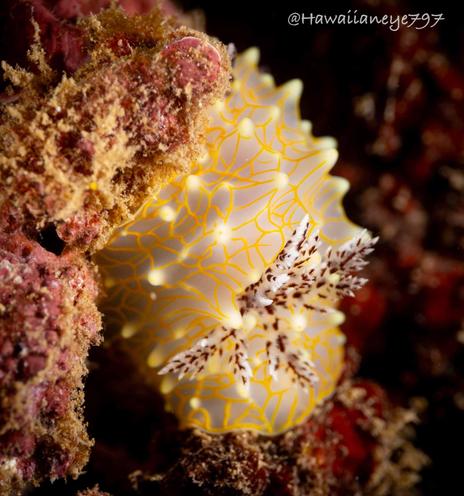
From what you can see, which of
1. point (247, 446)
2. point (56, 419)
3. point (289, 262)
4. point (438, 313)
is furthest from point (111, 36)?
point (438, 313)

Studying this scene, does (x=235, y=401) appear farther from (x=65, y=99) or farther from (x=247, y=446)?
(x=65, y=99)

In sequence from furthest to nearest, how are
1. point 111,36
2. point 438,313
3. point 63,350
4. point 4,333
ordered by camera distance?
point 438,313
point 111,36
point 63,350
point 4,333

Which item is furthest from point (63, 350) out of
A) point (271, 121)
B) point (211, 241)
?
point (271, 121)

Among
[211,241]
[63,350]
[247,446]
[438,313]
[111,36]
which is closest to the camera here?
[63,350]

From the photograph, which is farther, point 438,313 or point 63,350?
point 438,313

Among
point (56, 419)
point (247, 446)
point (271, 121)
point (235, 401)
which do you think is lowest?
point (56, 419)

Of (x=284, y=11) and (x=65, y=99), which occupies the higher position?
(x=284, y=11)

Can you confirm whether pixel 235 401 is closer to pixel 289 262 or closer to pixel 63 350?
pixel 289 262
